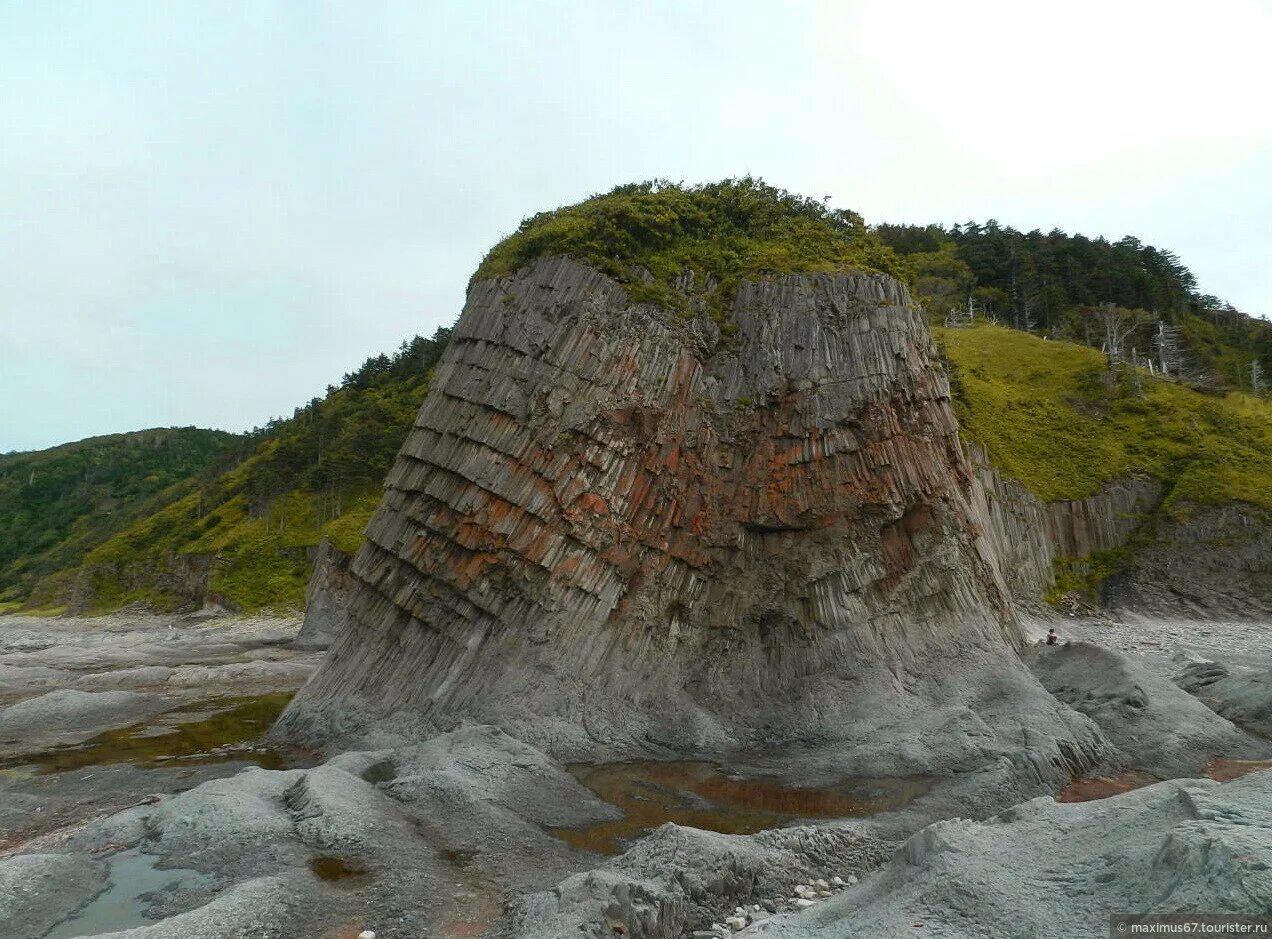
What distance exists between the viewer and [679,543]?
2384 cm

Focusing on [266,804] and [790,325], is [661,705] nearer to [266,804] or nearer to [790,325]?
[266,804]

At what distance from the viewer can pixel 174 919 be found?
10273 millimetres

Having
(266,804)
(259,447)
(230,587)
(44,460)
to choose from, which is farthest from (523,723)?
(44,460)

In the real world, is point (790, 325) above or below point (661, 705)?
above

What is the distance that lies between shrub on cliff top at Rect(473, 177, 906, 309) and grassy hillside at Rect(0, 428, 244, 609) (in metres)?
79.6

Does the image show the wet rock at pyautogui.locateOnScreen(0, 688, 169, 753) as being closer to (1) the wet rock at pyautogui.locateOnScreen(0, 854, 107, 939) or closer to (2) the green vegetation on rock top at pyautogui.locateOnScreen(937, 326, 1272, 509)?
(1) the wet rock at pyautogui.locateOnScreen(0, 854, 107, 939)

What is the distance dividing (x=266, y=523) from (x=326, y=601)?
2195 cm

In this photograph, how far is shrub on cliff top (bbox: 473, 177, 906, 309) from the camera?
25906 millimetres

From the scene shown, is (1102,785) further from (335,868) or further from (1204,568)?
(1204,568)

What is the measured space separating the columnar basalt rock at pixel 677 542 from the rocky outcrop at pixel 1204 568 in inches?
825

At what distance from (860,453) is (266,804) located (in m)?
17.8

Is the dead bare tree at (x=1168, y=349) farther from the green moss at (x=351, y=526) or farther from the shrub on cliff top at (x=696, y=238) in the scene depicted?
the green moss at (x=351, y=526)

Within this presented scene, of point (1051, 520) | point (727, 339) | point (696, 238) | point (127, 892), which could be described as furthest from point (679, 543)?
point (1051, 520)

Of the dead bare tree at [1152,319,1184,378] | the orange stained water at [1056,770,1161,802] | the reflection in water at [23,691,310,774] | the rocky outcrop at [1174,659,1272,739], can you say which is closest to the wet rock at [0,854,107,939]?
the reflection in water at [23,691,310,774]
